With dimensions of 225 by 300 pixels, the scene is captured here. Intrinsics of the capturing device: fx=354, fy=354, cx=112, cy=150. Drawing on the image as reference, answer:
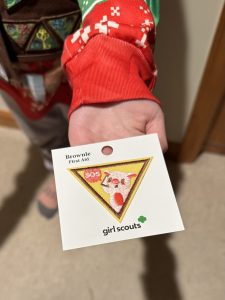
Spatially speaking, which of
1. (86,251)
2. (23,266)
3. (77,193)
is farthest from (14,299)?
(77,193)

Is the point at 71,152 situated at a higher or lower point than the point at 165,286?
higher

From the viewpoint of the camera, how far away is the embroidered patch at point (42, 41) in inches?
22.3

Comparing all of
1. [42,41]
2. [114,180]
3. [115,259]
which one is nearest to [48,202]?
[115,259]

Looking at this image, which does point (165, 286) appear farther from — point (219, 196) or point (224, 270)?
point (219, 196)

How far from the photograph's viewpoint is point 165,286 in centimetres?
98

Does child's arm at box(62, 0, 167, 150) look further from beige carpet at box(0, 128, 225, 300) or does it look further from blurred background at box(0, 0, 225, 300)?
beige carpet at box(0, 128, 225, 300)

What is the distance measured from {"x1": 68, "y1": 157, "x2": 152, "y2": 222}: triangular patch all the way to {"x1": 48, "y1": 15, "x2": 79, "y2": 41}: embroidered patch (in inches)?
10.6

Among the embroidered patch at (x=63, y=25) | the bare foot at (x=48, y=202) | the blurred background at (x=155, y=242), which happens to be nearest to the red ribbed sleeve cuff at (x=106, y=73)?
the embroidered patch at (x=63, y=25)

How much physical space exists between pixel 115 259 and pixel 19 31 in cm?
68

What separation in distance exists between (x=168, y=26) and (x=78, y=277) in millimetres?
694

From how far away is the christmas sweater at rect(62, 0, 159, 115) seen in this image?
1.34 ft

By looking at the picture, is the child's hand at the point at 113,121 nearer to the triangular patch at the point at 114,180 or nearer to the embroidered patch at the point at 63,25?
the triangular patch at the point at 114,180

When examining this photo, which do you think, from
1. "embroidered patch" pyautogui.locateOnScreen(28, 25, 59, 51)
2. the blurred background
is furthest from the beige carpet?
"embroidered patch" pyautogui.locateOnScreen(28, 25, 59, 51)

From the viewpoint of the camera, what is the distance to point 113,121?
1.36ft
